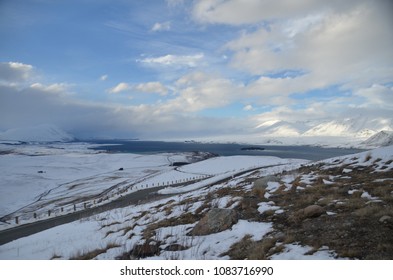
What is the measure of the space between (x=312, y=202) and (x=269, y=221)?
6.16 feet

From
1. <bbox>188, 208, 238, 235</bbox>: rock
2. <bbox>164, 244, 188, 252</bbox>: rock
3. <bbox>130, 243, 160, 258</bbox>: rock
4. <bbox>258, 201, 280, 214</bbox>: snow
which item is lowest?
<bbox>130, 243, 160, 258</bbox>: rock

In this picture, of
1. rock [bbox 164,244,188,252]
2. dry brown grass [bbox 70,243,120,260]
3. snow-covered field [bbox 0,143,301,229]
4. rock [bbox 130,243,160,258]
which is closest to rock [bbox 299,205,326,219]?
rock [bbox 164,244,188,252]

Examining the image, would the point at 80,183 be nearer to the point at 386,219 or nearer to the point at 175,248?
the point at 175,248

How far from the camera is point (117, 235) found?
29.5ft

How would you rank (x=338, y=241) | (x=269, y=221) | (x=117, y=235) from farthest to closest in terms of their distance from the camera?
(x=117, y=235), (x=269, y=221), (x=338, y=241)

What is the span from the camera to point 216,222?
25.0 ft

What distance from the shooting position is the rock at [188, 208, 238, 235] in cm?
740

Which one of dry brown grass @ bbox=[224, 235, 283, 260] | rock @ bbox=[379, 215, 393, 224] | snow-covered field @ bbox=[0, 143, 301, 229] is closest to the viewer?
dry brown grass @ bbox=[224, 235, 283, 260]

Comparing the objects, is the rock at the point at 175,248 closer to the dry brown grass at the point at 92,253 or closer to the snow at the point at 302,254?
the dry brown grass at the point at 92,253

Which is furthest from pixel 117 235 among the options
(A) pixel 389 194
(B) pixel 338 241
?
(A) pixel 389 194

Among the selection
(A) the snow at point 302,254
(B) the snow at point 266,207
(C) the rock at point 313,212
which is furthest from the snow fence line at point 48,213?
(A) the snow at point 302,254

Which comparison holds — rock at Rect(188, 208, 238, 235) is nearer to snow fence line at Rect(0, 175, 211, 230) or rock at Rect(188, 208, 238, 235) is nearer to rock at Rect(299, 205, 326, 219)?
rock at Rect(299, 205, 326, 219)
